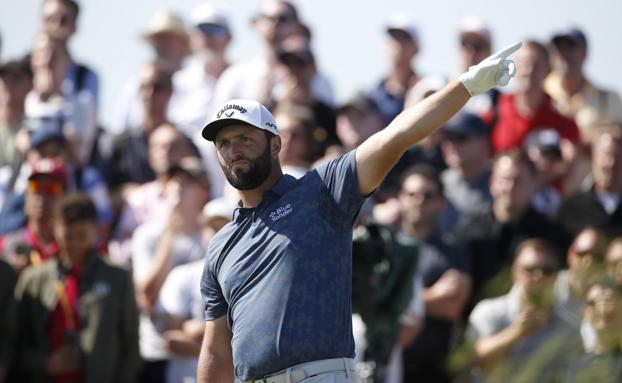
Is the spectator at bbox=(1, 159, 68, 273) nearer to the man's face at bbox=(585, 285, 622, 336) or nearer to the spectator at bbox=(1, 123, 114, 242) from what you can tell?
the spectator at bbox=(1, 123, 114, 242)

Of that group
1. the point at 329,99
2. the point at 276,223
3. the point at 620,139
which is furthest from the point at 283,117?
the point at 276,223

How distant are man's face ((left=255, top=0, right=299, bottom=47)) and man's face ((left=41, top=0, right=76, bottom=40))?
198cm

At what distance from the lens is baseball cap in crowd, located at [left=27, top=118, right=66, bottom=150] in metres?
12.8

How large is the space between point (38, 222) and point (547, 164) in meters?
4.58

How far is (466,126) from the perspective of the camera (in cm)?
1259

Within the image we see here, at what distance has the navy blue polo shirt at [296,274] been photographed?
266 inches

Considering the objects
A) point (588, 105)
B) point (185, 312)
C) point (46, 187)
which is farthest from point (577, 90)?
point (46, 187)

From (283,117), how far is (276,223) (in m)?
5.21

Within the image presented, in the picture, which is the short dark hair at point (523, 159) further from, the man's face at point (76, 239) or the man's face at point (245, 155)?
the man's face at point (245, 155)

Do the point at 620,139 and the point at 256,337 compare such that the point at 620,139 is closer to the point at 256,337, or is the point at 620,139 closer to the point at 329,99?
the point at 329,99

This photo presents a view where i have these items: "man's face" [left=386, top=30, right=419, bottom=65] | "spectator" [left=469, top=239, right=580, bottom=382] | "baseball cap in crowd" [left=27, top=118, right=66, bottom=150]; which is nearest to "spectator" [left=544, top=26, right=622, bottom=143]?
"man's face" [left=386, top=30, right=419, bottom=65]

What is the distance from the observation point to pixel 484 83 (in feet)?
21.0

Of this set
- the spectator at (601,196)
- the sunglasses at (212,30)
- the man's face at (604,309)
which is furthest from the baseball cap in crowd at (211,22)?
the man's face at (604,309)

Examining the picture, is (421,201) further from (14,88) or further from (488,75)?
(488,75)
